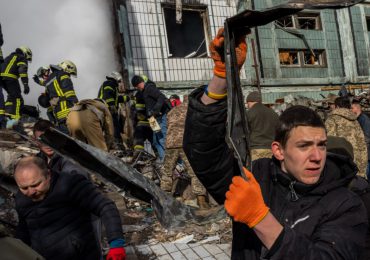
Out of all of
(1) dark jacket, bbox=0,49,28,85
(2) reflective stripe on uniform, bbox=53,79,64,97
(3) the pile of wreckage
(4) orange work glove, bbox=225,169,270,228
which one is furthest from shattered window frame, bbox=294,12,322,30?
(4) orange work glove, bbox=225,169,270,228

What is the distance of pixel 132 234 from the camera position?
5.04 meters

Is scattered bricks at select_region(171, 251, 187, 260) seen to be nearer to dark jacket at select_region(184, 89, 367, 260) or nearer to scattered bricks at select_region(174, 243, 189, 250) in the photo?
scattered bricks at select_region(174, 243, 189, 250)

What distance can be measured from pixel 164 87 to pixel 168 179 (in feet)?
20.0

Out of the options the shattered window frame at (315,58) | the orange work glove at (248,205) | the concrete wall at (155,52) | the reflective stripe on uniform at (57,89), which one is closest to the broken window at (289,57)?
the shattered window frame at (315,58)

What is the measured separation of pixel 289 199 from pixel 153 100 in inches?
241

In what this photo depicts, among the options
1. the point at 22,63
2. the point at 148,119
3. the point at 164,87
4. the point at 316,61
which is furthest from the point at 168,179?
the point at 316,61

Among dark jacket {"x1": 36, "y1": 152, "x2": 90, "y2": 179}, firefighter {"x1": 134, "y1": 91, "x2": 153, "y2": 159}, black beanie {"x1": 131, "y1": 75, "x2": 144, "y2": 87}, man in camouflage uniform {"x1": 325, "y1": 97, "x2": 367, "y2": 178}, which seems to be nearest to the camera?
dark jacket {"x1": 36, "y1": 152, "x2": 90, "y2": 179}

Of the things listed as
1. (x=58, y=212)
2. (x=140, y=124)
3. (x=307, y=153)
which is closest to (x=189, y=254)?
(x=58, y=212)

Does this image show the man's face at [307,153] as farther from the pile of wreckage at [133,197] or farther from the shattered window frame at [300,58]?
the shattered window frame at [300,58]

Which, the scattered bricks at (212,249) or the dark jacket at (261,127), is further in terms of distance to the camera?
the dark jacket at (261,127)

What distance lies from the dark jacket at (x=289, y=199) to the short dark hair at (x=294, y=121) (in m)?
0.17

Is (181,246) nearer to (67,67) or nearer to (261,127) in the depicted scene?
(261,127)

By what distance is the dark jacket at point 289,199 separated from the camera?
142 centimetres

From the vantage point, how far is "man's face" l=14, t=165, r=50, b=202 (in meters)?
2.72
